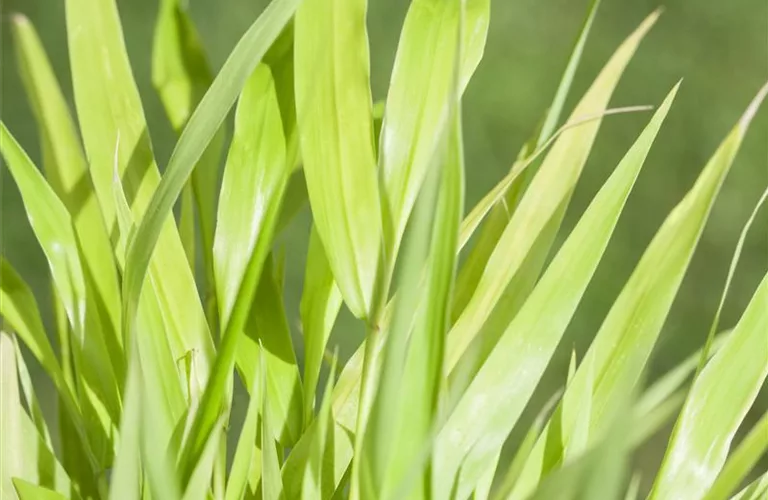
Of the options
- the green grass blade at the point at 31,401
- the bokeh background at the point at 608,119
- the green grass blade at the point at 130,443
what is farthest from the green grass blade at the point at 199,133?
the bokeh background at the point at 608,119

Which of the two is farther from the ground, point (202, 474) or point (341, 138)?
point (341, 138)

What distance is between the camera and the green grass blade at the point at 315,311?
0.34 metres

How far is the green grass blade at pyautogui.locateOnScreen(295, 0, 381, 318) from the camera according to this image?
0.99 ft

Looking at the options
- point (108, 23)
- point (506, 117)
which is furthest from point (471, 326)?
point (506, 117)

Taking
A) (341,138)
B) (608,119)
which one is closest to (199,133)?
(341,138)

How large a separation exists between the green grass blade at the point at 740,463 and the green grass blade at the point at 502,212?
4.3 inches

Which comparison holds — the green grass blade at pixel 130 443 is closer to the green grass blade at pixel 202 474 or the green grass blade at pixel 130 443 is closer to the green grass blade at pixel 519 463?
the green grass blade at pixel 202 474

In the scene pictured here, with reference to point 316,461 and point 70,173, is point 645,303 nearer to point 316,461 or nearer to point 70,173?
point 316,461

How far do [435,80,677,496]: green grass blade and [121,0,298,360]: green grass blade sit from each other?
4.5 inches

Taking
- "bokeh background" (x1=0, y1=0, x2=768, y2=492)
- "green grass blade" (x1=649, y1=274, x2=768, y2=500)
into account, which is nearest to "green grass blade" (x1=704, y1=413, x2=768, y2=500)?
"green grass blade" (x1=649, y1=274, x2=768, y2=500)

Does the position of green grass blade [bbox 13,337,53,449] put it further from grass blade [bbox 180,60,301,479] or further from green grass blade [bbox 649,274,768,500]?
green grass blade [bbox 649,274,768,500]

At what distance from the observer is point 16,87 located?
0.93m

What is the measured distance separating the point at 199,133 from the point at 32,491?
0.42 ft

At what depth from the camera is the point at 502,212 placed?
1.24ft
